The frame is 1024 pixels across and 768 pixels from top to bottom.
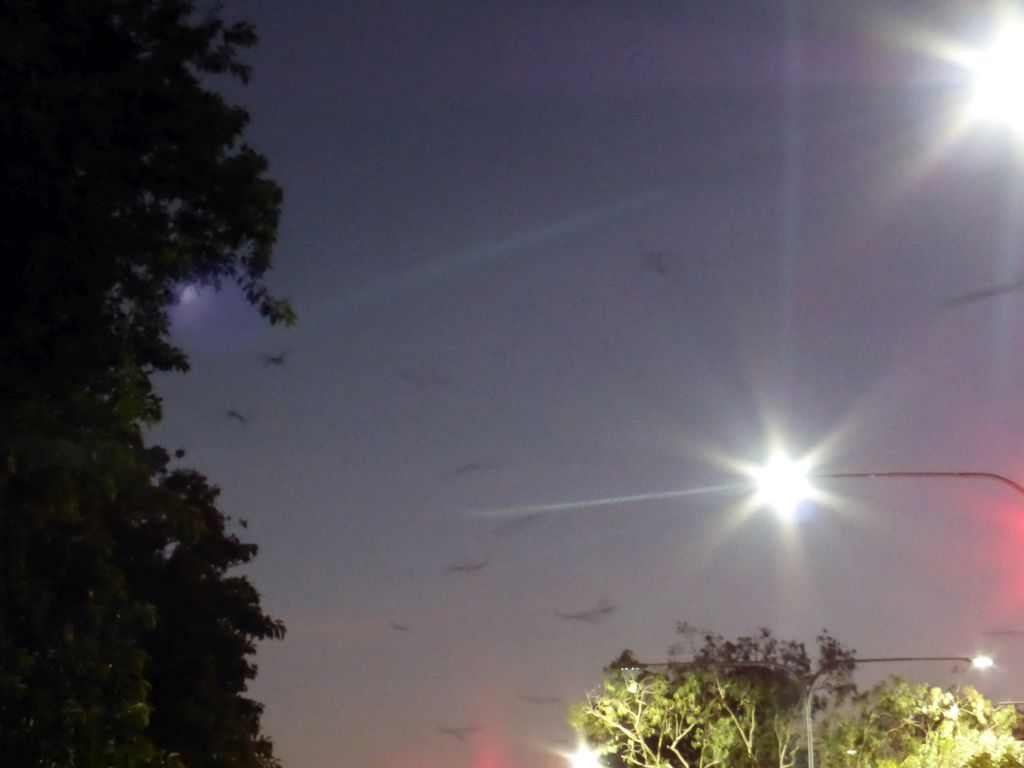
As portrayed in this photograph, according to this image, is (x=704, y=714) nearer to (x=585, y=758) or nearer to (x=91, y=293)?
(x=585, y=758)

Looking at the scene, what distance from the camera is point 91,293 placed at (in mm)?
15523

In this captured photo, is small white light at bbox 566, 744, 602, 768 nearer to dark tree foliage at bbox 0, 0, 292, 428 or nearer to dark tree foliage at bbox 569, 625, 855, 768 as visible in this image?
dark tree foliage at bbox 569, 625, 855, 768

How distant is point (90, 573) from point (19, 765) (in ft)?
7.21

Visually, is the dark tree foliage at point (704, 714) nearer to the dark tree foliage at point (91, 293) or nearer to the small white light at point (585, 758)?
the small white light at point (585, 758)

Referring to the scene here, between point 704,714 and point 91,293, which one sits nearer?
point 91,293

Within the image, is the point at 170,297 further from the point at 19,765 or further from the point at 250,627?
the point at 250,627

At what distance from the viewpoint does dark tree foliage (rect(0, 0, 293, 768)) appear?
1495 cm

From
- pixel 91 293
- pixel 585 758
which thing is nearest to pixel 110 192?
pixel 91 293

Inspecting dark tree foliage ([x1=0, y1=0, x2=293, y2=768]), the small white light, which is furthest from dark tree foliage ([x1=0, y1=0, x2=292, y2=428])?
the small white light

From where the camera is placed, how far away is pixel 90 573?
1641 cm

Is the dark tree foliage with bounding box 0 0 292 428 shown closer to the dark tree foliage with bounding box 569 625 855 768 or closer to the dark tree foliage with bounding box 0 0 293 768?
the dark tree foliage with bounding box 0 0 293 768

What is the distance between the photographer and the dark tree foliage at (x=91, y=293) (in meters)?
14.9

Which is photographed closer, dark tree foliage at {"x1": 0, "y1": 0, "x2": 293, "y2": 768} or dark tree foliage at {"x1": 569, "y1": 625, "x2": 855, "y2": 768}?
dark tree foliage at {"x1": 0, "y1": 0, "x2": 293, "y2": 768}

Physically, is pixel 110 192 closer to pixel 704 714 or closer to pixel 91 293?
pixel 91 293
